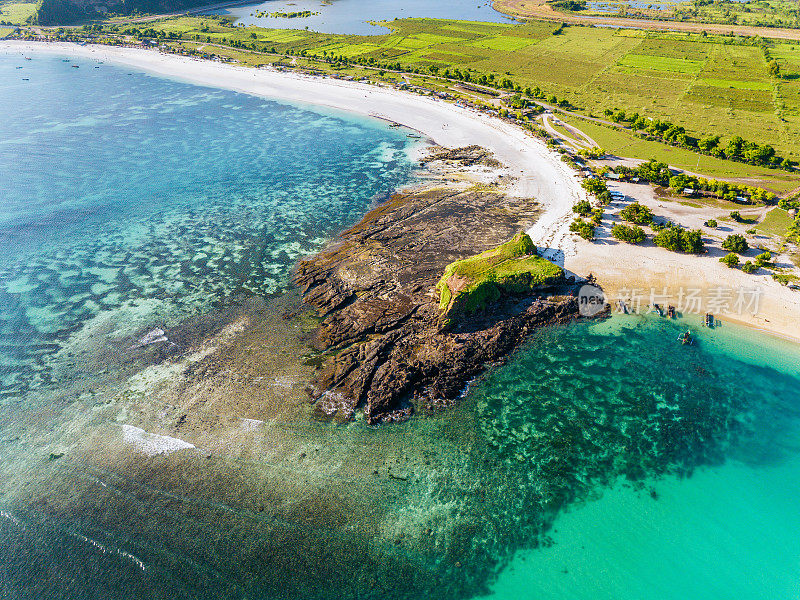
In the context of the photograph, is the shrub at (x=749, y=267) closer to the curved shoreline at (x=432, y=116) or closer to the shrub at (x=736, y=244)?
the shrub at (x=736, y=244)

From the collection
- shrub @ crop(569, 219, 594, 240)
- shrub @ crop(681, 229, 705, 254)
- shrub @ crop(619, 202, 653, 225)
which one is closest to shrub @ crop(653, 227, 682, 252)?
shrub @ crop(681, 229, 705, 254)

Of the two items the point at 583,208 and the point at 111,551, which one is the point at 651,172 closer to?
the point at 583,208

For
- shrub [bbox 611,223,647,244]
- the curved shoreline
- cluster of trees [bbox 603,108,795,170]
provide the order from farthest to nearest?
cluster of trees [bbox 603,108,795,170] → the curved shoreline → shrub [bbox 611,223,647,244]

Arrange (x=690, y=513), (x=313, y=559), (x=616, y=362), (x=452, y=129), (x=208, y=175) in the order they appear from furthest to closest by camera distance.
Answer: (x=452, y=129) < (x=208, y=175) < (x=616, y=362) < (x=690, y=513) < (x=313, y=559)

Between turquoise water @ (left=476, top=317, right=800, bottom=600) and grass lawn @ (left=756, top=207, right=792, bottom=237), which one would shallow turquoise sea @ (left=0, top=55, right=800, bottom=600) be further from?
grass lawn @ (left=756, top=207, right=792, bottom=237)

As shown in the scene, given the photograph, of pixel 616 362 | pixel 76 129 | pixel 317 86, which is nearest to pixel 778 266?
pixel 616 362

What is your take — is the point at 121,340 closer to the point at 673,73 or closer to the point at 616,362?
the point at 616,362
